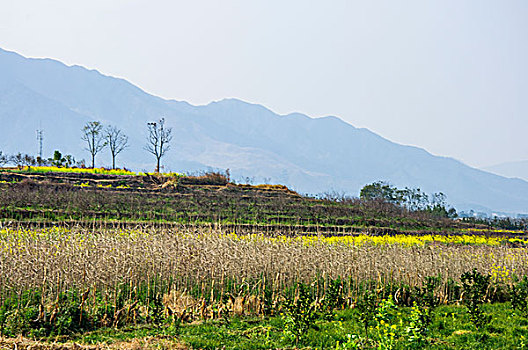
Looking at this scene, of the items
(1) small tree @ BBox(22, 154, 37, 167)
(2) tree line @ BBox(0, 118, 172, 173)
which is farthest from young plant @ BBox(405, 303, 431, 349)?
(1) small tree @ BBox(22, 154, 37, 167)

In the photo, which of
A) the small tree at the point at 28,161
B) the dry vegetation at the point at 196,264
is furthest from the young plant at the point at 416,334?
the small tree at the point at 28,161

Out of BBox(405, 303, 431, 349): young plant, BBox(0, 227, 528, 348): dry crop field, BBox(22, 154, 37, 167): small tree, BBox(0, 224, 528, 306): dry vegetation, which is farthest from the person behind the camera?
BBox(22, 154, 37, 167): small tree

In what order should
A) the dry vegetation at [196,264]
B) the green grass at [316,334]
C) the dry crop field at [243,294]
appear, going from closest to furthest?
1. the green grass at [316,334]
2. the dry crop field at [243,294]
3. the dry vegetation at [196,264]

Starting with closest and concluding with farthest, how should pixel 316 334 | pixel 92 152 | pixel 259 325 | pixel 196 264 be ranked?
1. pixel 316 334
2. pixel 259 325
3. pixel 196 264
4. pixel 92 152

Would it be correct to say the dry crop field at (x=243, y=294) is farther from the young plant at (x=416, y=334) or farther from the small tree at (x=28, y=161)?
the small tree at (x=28, y=161)

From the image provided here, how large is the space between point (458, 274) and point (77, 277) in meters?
10.3

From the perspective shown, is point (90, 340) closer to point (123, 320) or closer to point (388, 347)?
point (123, 320)

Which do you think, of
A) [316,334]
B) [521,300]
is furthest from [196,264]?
[521,300]

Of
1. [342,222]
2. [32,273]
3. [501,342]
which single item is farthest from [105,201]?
[501,342]

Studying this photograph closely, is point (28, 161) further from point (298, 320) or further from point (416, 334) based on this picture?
point (416, 334)

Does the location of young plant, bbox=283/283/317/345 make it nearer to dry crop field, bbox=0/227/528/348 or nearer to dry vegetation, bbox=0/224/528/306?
dry crop field, bbox=0/227/528/348

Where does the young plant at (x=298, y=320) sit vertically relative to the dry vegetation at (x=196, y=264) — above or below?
below

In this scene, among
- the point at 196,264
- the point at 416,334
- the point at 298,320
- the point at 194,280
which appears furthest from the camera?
the point at 194,280

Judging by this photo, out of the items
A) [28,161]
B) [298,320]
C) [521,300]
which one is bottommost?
[521,300]
